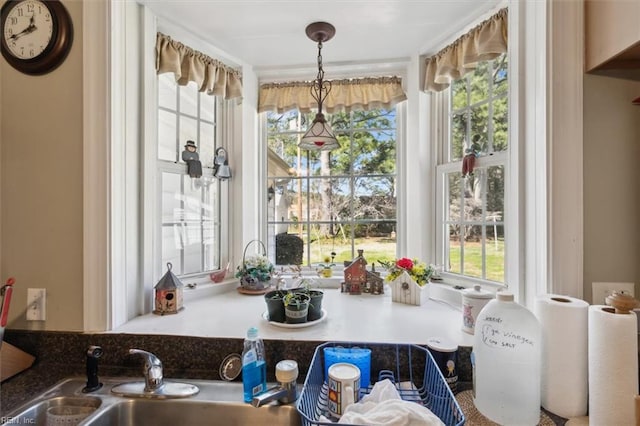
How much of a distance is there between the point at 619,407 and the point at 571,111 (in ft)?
2.75

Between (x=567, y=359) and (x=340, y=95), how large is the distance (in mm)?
1657

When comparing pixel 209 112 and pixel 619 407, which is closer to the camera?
pixel 619 407

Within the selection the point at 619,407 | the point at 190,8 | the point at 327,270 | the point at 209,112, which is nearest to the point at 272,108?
the point at 209,112

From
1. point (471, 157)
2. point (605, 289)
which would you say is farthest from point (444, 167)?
point (605, 289)

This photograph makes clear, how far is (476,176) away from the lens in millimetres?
1495

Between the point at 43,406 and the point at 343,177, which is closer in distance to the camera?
the point at 43,406

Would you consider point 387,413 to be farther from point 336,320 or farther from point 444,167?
point 444,167

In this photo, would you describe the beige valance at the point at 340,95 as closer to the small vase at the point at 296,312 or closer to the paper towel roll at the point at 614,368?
the small vase at the point at 296,312

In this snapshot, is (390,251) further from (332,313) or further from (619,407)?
(619,407)

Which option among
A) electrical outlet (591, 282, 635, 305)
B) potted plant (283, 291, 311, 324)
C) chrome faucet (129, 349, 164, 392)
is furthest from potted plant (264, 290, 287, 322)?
electrical outlet (591, 282, 635, 305)

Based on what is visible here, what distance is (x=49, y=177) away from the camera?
1106 millimetres

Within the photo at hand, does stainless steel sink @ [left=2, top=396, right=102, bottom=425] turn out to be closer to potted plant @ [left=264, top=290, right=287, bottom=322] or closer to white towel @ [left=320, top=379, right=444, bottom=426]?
potted plant @ [left=264, top=290, right=287, bottom=322]

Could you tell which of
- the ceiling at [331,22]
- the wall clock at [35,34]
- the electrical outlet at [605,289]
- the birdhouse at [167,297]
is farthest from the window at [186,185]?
the electrical outlet at [605,289]

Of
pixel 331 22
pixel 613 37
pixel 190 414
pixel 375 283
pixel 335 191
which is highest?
pixel 331 22
